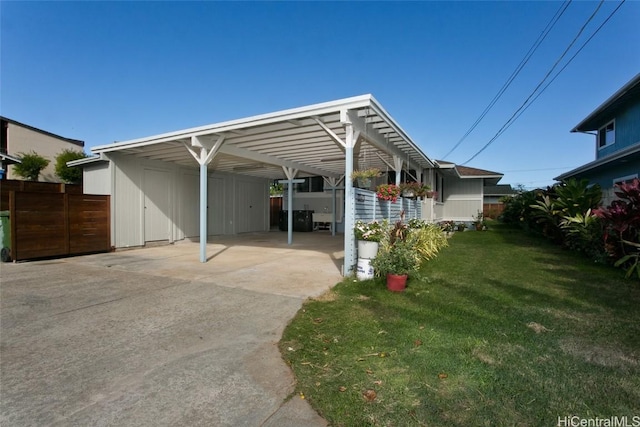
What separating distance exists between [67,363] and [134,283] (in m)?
2.75

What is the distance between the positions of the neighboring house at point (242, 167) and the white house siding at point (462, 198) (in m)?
0.05

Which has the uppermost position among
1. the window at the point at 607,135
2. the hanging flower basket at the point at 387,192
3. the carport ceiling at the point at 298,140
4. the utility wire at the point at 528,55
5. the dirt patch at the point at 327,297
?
the utility wire at the point at 528,55

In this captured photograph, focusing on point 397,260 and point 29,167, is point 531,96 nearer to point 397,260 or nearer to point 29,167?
point 397,260

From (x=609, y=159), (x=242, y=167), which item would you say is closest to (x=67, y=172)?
(x=242, y=167)

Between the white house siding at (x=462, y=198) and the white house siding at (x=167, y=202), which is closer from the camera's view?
the white house siding at (x=167, y=202)

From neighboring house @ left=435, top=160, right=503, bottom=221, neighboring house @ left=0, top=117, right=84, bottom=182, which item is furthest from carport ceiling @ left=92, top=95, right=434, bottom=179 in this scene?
neighboring house @ left=0, top=117, right=84, bottom=182

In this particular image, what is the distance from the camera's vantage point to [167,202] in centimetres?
1018

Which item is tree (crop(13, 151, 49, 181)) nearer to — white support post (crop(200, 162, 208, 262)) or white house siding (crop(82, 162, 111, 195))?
white house siding (crop(82, 162, 111, 195))

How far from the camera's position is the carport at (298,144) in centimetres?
530

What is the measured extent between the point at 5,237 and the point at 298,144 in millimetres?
6755

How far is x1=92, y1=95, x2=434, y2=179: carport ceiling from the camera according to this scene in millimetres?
5453

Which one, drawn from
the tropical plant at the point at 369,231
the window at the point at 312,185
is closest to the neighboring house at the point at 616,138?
the tropical plant at the point at 369,231

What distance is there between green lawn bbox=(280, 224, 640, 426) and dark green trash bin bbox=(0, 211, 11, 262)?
23.6ft

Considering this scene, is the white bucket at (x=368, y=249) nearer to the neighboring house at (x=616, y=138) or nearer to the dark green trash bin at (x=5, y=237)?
the neighboring house at (x=616, y=138)
